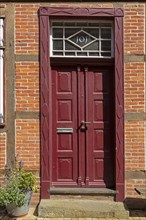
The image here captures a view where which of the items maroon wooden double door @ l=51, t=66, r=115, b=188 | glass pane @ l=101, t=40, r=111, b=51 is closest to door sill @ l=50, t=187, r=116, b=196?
maroon wooden double door @ l=51, t=66, r=115, b=188

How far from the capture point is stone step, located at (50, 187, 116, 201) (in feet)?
19.4

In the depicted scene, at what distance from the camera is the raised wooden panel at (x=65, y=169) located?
6.20 m

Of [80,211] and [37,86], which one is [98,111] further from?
[80,211]

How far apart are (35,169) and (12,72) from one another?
188cm

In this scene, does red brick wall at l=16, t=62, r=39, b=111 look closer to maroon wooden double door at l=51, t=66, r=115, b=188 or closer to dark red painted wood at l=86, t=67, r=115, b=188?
maroon wooden double door at l=51, t=66, r=115, b=188

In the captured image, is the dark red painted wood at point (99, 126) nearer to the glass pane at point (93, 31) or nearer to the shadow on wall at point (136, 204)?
the shadow on wall at point (136, 204)

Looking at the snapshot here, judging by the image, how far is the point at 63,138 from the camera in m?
6.20

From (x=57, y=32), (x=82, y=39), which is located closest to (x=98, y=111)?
(x=82, y=39)

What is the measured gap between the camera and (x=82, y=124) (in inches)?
243

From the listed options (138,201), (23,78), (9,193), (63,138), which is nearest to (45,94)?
Answer: (23,78)

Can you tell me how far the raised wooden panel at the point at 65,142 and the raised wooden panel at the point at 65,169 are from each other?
23cm

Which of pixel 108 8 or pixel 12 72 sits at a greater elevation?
pixel 108 8

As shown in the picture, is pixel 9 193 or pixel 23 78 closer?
pixel 9 193

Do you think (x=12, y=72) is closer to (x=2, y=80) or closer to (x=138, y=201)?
(x=2, y=80)
